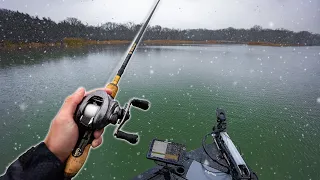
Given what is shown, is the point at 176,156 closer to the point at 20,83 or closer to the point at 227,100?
the point at 227,100

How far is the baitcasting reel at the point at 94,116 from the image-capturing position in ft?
4.85

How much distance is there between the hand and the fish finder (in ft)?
8.82

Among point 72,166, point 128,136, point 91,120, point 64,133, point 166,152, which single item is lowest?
point 166,152

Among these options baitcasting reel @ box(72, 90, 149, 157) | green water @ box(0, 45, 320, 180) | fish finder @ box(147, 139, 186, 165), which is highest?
baitcasting reel @ box(72, 90, 149, 157)

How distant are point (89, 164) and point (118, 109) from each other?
6.71 metres

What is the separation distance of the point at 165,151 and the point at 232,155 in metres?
1.37

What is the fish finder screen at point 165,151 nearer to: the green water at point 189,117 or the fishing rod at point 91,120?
the green water at point 189,117

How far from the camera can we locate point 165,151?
13.8ft

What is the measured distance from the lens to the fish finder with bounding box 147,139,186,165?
160 inches

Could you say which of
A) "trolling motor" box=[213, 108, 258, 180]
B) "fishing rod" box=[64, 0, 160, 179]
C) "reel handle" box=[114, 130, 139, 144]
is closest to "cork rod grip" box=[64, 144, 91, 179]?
"fishing rod" box=[64, 0, 160, 179]

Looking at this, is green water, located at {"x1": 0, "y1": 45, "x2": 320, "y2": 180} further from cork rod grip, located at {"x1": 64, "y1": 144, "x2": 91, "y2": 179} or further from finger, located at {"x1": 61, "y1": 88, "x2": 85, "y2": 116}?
cork rod grip, located at {"x1": 64, "y1": 144, "x2": 91, "y2": 179}

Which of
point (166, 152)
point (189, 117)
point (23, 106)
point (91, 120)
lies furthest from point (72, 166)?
point (23, 106)

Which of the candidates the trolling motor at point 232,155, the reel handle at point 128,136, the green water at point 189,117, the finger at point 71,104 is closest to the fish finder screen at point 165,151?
the trolling motor at point 232,155

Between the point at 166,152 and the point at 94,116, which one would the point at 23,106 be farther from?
the point at 94,116
